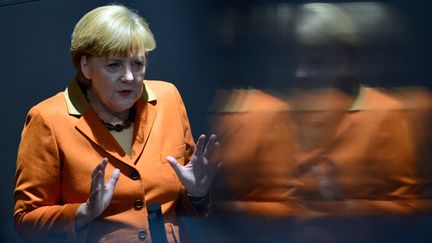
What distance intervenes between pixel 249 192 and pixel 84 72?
68cm

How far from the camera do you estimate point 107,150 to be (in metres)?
2.45

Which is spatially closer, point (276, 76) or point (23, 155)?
point (276, 76)

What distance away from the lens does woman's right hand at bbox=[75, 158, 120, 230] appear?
2.29m

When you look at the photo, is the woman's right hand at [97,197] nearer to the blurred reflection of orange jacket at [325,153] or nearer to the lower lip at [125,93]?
the lower lip at [125,93]

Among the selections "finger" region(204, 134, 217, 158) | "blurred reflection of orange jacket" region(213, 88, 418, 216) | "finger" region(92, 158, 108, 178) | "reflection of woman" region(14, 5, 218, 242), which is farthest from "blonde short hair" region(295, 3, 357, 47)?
"finger" region(92, 158, 108, 178)

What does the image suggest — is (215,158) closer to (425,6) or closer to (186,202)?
(186,202)

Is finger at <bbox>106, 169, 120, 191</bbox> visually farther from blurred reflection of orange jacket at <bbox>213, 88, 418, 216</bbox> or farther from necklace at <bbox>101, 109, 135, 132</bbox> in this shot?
blurred reflection of orange jacket at <bbox>213, 88, 418, 216</bbox>

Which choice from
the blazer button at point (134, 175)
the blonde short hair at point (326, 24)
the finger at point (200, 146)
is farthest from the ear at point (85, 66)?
the blonde short hair at point (326, 24)

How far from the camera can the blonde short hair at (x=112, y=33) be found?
239 centimetres

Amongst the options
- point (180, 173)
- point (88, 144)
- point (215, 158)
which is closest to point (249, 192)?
point (215, 158)

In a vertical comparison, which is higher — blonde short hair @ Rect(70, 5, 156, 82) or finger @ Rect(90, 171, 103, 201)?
blonde short hair @ Rect(70, 5, 156, 82)

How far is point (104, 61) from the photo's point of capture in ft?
7.95

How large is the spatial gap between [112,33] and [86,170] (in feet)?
1.23

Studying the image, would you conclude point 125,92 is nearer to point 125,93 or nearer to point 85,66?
point 125,93
